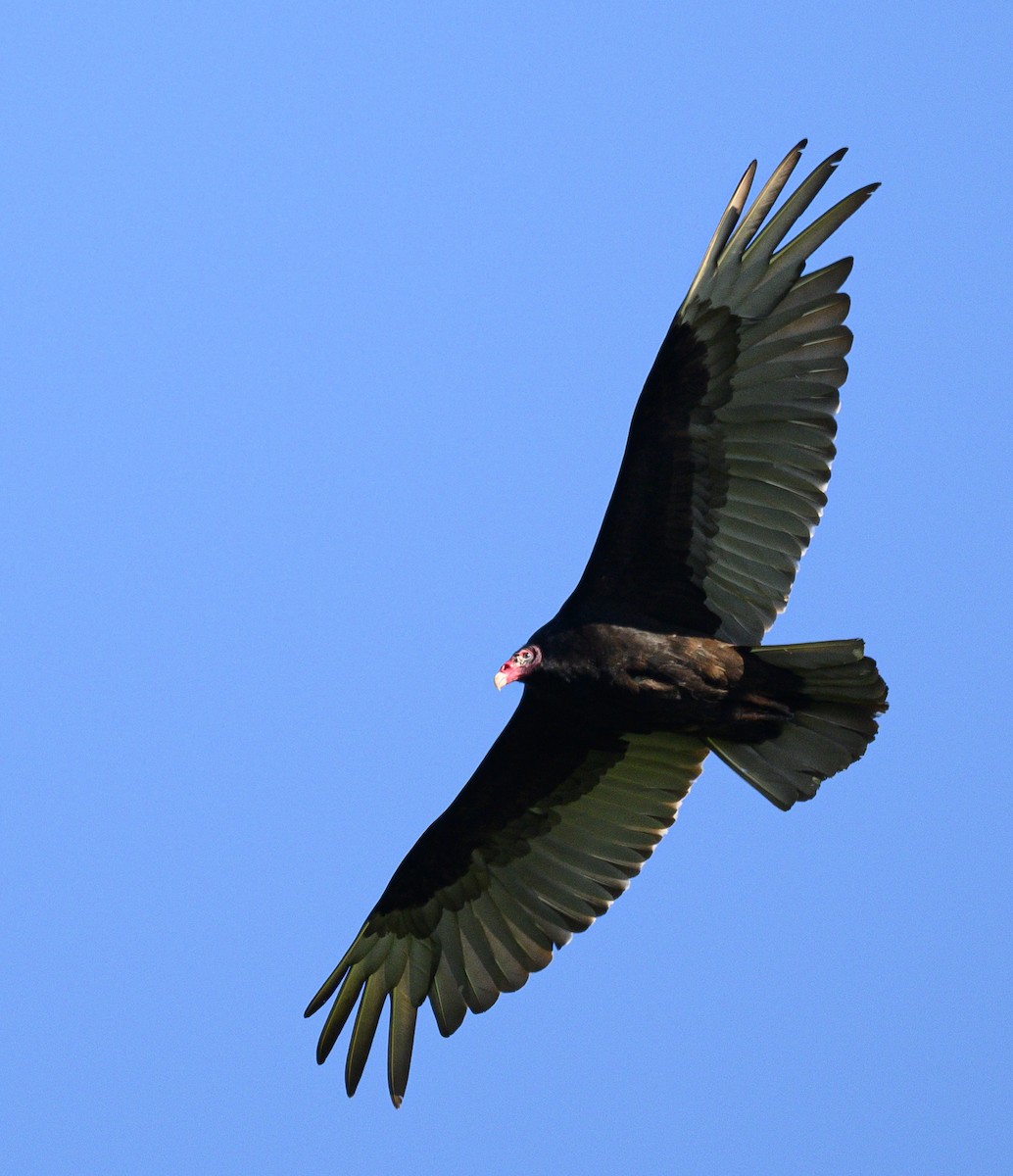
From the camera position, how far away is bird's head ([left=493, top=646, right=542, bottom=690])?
7.06 m

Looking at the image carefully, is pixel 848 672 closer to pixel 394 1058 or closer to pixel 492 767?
pixel 492 767

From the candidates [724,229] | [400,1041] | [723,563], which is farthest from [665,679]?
[400,1041]

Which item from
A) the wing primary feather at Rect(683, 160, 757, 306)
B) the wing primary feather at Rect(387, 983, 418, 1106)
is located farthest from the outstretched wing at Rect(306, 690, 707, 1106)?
the wing primary feather at Rect(683, 160, 757, 306)

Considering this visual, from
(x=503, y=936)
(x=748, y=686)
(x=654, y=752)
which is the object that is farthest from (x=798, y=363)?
(x=503, y=936)

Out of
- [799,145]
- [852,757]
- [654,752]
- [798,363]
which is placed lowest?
[852,757]

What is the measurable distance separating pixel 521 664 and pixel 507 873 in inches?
50.1

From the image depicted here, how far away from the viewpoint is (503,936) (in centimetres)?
778

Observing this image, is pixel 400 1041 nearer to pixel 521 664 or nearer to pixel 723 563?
pixel 521 664

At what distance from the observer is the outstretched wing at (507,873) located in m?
7.67

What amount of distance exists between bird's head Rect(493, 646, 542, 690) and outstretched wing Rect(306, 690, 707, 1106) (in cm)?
50

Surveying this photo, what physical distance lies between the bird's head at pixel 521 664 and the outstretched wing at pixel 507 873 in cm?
50

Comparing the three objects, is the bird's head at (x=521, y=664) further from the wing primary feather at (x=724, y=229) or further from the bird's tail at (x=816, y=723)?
the wing primary feather at (x=724, y=229)

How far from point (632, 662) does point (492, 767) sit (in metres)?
1.14

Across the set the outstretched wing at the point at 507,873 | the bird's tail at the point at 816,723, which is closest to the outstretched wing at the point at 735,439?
the bird's tail at the point at 816,723
